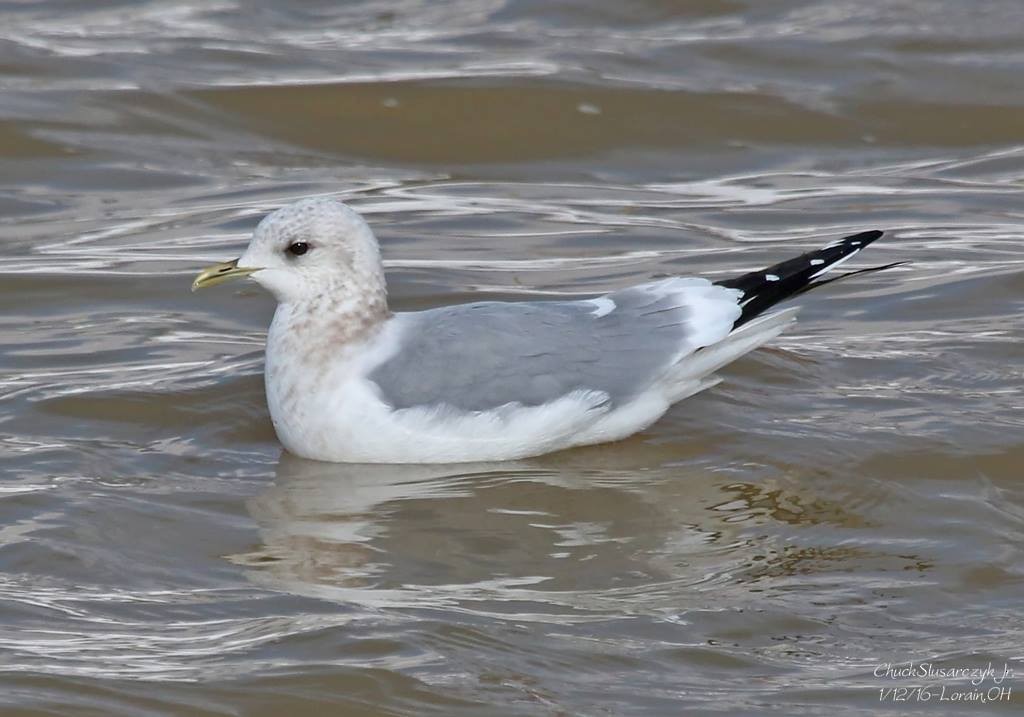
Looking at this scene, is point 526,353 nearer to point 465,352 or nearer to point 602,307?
point 465,352

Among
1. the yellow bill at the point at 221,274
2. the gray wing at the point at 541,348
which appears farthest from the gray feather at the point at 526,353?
the yellow bill at the point at 221,274

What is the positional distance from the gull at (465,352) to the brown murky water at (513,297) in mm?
133

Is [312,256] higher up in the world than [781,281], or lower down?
higher up

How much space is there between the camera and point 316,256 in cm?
616

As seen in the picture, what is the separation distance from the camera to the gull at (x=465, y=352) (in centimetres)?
584

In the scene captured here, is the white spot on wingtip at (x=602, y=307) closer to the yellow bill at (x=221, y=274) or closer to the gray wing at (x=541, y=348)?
the gray wing at (x=541, y=348)

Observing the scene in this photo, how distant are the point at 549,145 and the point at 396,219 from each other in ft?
5.42

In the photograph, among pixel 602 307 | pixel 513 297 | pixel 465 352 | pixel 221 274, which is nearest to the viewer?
pixel 465 352

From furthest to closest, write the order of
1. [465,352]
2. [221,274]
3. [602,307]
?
[602,307] → [221,274] → [465,352]

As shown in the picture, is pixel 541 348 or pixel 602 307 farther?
pixel 602 307

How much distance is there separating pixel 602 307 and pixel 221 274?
1271 millimetres

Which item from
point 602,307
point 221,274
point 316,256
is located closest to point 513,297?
point 602,307

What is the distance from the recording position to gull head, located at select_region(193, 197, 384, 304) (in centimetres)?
607

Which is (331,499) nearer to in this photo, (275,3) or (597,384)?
(597,384)
